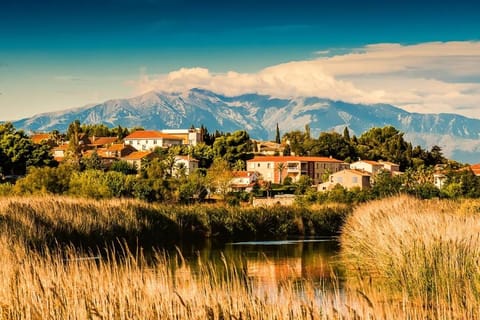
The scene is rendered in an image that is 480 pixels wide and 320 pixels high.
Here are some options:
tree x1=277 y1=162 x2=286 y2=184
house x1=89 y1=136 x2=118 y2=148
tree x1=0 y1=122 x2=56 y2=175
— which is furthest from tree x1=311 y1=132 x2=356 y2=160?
tree x1=0 y1=122 x2=56 y2=175

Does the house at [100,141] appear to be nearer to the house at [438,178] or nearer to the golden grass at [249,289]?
the house at [438,178]

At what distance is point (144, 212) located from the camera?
35031mm

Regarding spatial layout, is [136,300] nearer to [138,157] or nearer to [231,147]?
[138,157]

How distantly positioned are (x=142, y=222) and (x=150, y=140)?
403 ft

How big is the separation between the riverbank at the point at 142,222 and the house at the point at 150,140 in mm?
106482

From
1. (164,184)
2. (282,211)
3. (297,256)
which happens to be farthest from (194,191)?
(297,256)

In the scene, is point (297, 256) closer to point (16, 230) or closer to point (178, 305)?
point (16, 230)

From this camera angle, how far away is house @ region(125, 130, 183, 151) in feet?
506

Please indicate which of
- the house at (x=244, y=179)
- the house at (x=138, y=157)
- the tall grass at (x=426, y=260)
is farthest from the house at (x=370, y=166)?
the tall grass at (x=426, y=260)

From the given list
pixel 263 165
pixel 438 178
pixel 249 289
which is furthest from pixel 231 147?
pixel 249 289

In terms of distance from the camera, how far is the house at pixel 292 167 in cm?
11806

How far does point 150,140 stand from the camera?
155m

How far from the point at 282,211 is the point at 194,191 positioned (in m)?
35.8

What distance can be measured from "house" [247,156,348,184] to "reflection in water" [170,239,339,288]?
3168 inches
